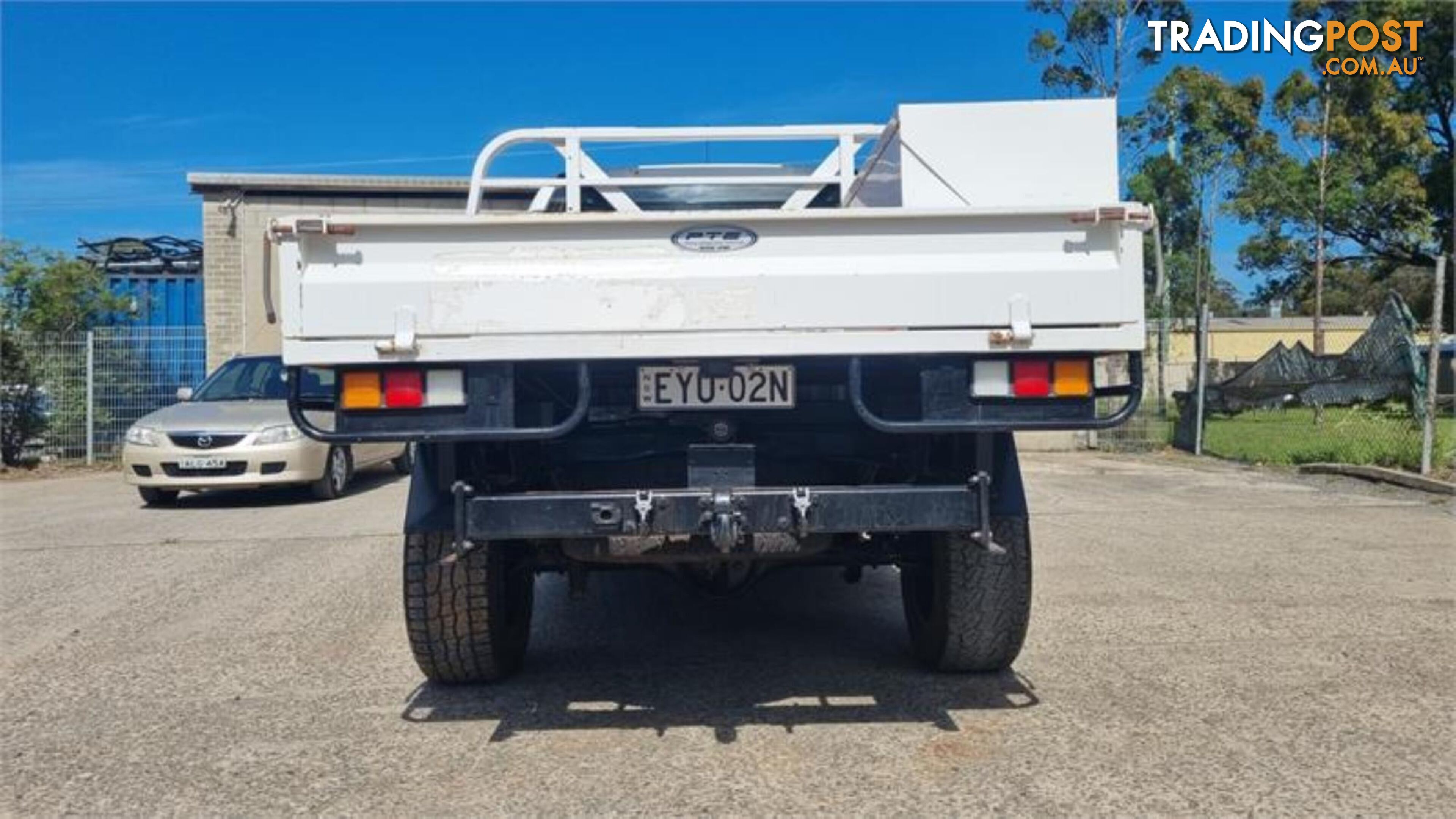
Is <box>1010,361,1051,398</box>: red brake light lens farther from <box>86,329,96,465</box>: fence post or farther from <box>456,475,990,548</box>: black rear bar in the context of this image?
<box>86,329,96,465</box>: fence post

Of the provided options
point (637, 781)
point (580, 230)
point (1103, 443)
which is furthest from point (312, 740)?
point (1103, 443)

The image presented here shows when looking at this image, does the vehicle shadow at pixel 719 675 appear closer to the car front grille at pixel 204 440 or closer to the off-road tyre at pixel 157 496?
the car front grille at pixel 204 440

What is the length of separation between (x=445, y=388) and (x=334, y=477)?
8.71 m

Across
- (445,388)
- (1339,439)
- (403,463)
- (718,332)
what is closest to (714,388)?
(718,332)

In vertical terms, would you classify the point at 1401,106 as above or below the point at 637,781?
above

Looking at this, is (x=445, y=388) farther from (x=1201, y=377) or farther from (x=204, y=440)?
(x=1201, y=377)

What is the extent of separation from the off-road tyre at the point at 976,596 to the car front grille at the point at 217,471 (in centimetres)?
816

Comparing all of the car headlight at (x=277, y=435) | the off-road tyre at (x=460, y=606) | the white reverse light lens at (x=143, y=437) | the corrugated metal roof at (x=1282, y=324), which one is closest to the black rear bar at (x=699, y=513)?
the off-road tyre at (x=460, y=606)

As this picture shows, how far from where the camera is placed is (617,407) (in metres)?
4.13

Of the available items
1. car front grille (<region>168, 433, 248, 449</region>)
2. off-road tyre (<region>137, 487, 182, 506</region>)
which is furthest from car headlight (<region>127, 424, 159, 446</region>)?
off-road tyre (<region>137, 487, 182, 506</region>)

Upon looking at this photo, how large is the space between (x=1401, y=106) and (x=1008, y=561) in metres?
28.6

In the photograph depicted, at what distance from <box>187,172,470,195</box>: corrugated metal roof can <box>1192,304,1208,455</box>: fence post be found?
1197 cm

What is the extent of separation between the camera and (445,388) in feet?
12.2

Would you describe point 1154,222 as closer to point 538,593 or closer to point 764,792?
point 764,792
